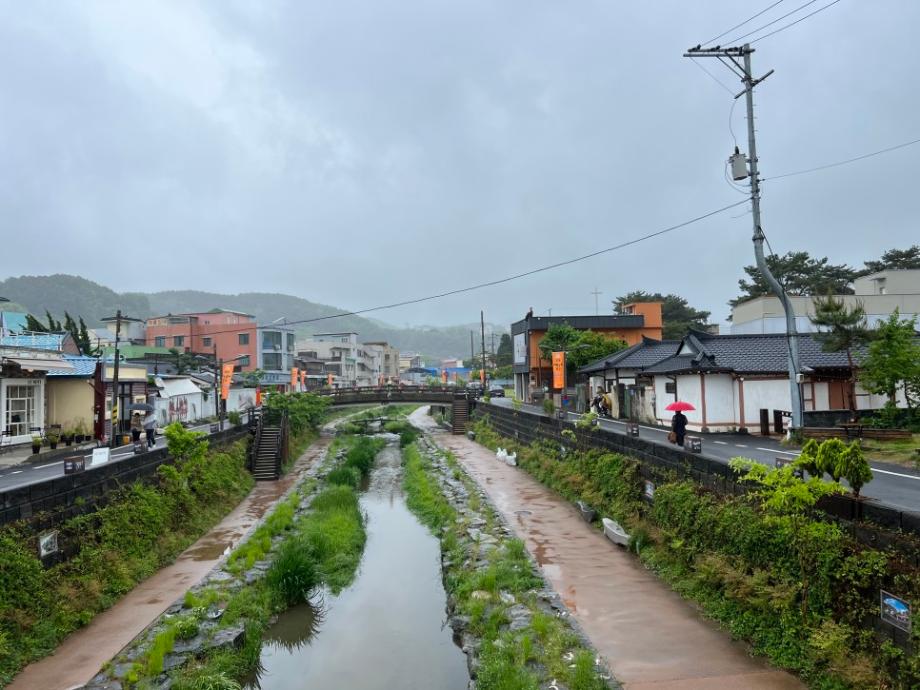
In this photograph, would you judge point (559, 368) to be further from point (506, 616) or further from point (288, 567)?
point (506, 616)

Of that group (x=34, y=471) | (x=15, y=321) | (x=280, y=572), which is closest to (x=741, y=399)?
(x=280, y=572)

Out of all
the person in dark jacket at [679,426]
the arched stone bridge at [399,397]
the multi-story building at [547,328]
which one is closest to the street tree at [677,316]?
the multi-story building at [547,328]

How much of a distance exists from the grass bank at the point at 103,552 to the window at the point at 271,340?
5961 cm

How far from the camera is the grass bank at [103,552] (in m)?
9.48

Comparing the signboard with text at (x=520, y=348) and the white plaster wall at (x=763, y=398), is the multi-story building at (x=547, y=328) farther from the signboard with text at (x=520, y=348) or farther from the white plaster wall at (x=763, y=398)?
the white plaster wall at (x=763, y=398)

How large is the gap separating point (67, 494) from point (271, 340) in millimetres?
69595

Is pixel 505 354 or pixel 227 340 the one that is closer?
pixel 227 340

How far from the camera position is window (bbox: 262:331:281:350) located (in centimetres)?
7875

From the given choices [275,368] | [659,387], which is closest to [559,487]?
[659,387]

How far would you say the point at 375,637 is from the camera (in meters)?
12.1

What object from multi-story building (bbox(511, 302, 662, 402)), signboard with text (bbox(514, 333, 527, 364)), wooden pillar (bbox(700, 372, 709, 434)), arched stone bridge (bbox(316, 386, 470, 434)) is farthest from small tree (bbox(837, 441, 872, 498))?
signboard with text (bbox(514, 333, 527, 364))

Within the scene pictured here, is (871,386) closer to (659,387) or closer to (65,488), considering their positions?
(659,387)

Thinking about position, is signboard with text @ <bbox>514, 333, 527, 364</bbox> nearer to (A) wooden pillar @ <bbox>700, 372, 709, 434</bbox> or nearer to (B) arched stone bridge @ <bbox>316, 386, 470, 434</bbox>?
(B) arched stone bridge @ <bbox>316, 386, 470, 434</bbox>

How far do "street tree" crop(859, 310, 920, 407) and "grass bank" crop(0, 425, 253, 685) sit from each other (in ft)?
77.3
